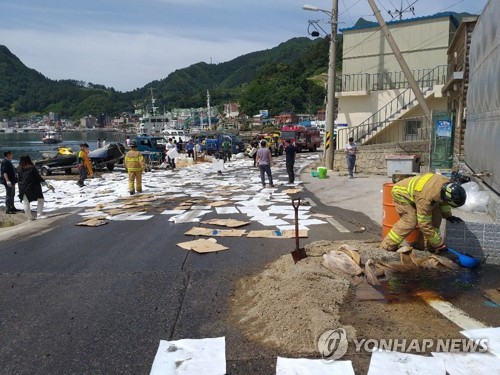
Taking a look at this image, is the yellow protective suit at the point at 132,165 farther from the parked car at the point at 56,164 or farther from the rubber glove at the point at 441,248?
the rubber glove at the point at 441,248

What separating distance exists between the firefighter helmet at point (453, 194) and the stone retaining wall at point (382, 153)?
12.8 metres

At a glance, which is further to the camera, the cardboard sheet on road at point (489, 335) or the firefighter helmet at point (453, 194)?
the firefighter helmet at point (453, 194)

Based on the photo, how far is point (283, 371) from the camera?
3203mm

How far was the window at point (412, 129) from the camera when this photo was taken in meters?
20.3

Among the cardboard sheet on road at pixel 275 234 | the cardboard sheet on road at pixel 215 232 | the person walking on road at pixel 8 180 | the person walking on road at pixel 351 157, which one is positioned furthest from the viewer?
the person walking on road at pixel 351 157

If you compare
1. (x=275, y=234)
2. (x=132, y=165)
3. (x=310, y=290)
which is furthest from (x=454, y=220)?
(x=132, y=165)

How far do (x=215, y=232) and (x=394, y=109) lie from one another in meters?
16.5

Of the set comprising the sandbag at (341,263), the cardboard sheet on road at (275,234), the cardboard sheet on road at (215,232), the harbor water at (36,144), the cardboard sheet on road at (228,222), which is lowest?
the harbor water at (36,144)

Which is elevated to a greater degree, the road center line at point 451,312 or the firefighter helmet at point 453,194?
the firefighter helmet at point 453,194

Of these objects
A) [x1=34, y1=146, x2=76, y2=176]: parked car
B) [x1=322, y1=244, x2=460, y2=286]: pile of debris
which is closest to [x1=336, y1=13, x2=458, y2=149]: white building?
[x1=34, y1=146, x2=76, y2=176]: parked car

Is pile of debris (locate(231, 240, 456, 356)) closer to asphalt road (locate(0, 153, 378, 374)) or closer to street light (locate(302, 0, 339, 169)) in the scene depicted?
asphalt road (locate(0, 153, 378, 374))

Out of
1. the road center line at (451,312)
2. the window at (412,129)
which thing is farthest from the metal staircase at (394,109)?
the road center line at (451,312)

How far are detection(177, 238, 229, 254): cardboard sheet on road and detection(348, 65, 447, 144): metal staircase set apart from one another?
598 inches

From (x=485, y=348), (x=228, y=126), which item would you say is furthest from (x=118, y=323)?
(x=228, y=126)
